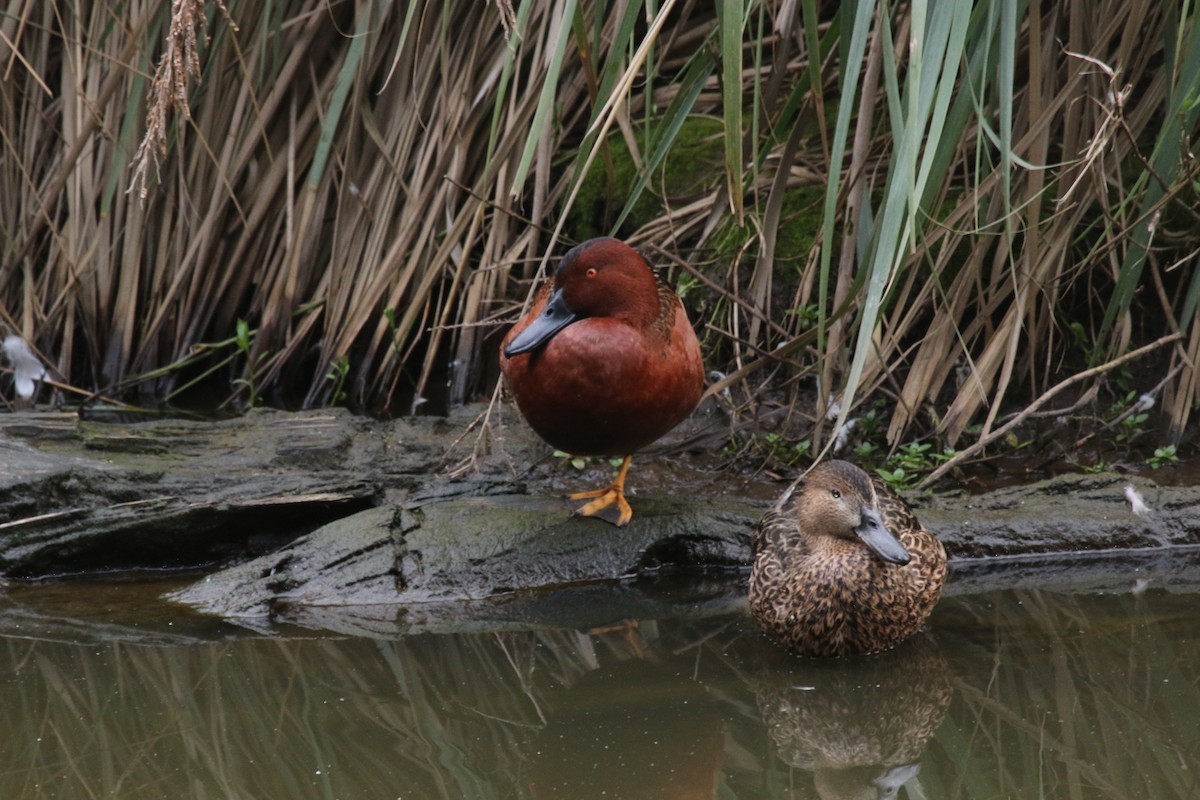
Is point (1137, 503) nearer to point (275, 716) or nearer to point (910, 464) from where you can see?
point (910, 464)

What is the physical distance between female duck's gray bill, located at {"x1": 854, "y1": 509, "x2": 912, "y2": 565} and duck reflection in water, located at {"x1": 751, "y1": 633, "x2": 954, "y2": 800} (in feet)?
0.90

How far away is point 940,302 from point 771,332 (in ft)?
2.23

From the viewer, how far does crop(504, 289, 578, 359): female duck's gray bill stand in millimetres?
3783

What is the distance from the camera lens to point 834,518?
3498mm

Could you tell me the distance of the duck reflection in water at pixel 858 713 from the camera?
104 inches

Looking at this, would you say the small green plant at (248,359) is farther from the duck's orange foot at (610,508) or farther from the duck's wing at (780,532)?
the duck's wing at (780,532)

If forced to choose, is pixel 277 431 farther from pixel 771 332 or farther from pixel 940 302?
pixel 940 302

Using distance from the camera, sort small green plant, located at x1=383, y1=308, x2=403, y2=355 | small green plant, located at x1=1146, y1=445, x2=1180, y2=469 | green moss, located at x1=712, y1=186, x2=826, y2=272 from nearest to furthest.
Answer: small green plant, located at x1=1146, y1=445, x2=1180, y2=469 < green moss, located at x1=712, y1=186, x2=826, y2=272 < small green plant, located at x1=383, y1=308, x2=403, y2=355

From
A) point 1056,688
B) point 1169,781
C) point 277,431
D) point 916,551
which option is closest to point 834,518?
point 916,551

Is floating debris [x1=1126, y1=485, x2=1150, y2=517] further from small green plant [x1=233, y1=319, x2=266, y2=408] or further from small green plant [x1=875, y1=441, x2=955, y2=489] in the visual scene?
small green plant [x1=233, y1=319, x2=266, y2=408]

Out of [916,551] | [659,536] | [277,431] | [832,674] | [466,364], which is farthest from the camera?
[466,364]

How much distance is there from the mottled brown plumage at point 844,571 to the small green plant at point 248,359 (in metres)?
2.61

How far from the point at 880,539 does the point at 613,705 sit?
2.78ft

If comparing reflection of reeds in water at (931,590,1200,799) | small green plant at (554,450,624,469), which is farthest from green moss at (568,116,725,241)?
reflection of reeds in water at (931,590,1200,799)
